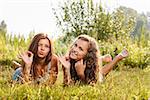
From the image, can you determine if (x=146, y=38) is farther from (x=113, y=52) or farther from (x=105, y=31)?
(x=113, y=52)

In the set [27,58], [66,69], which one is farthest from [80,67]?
[27,58]

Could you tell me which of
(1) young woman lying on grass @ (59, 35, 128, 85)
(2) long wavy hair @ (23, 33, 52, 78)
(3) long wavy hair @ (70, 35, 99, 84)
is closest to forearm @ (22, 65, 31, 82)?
(2) long wavy hair @ (23, 33, 52, 78)

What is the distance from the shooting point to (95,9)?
1839 cm

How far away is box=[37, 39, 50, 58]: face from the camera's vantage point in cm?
705

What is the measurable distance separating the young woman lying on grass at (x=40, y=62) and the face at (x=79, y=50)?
0.26m

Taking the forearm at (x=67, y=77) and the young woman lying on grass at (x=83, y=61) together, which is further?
the young woman lying on grass at (x=83, y=61)

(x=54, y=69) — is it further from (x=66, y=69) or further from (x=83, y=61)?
(x=83, y=61)

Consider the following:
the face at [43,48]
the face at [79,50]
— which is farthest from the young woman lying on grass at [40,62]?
the face at [79,50]

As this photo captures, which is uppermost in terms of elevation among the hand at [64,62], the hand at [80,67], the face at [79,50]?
the face at [79,50]

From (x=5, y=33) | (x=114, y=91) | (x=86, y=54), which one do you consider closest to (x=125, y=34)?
(x=5, y=33)

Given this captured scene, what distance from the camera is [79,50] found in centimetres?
720

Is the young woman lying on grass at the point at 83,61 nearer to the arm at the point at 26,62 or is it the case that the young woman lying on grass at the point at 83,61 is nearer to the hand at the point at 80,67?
the hand at the point at 80,67

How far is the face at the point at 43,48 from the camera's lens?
23.1 feet

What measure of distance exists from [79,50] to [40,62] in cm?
57
